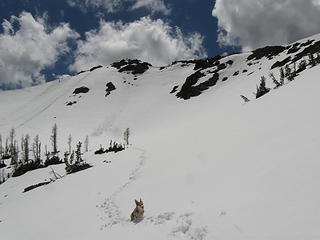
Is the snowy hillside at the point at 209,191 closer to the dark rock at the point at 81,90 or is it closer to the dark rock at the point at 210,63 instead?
the dark rock at the point at 81,90

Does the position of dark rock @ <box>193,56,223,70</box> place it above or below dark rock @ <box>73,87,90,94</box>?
above

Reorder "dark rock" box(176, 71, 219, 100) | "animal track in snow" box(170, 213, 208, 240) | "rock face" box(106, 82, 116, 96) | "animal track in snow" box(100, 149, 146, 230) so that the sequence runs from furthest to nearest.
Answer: "rock face" box(106, 82, 116, 96), "dark rock" box(176, 71, 219, 100), "animal track in snow" box(100, 149, 146, 230), "animal track in snow" box(170, 213, 208, 240)

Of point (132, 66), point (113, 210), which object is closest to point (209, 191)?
point (113, 210)

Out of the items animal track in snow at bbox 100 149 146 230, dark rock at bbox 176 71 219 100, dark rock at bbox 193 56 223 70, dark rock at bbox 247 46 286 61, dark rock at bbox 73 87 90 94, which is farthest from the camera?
dark rock at bbox 73 87 90 94

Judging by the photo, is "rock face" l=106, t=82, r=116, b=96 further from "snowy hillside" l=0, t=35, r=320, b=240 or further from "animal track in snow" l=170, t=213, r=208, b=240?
"animal track in snow" l=170, t=213, r=208, b=240

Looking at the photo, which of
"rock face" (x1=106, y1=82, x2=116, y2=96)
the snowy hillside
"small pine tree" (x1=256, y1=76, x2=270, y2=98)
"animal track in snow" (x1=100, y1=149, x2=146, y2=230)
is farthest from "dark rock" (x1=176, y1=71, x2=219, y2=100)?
"animal track in snow" (x1=100, y1=149, x2=146, y2=230)

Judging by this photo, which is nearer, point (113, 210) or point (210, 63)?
point (113, 210)

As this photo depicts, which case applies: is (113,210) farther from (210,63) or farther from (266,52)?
(210,63)

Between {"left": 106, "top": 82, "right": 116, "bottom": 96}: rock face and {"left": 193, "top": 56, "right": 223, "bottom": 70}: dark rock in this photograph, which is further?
{"left": 106, "top": 82, "right": 116, "bottom": 96}: rock face

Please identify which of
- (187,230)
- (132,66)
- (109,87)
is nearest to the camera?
(187,230)

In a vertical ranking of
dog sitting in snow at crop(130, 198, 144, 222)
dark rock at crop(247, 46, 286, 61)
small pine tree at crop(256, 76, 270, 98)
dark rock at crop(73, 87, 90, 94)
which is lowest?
dog sitting in snow at crop(130, 198, 144, 222)

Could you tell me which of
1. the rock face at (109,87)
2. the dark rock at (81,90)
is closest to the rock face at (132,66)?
the rock face at (109,87)

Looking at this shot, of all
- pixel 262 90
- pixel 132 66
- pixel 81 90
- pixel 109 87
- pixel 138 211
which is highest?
pixel 132 66

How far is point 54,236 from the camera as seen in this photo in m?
14.7
